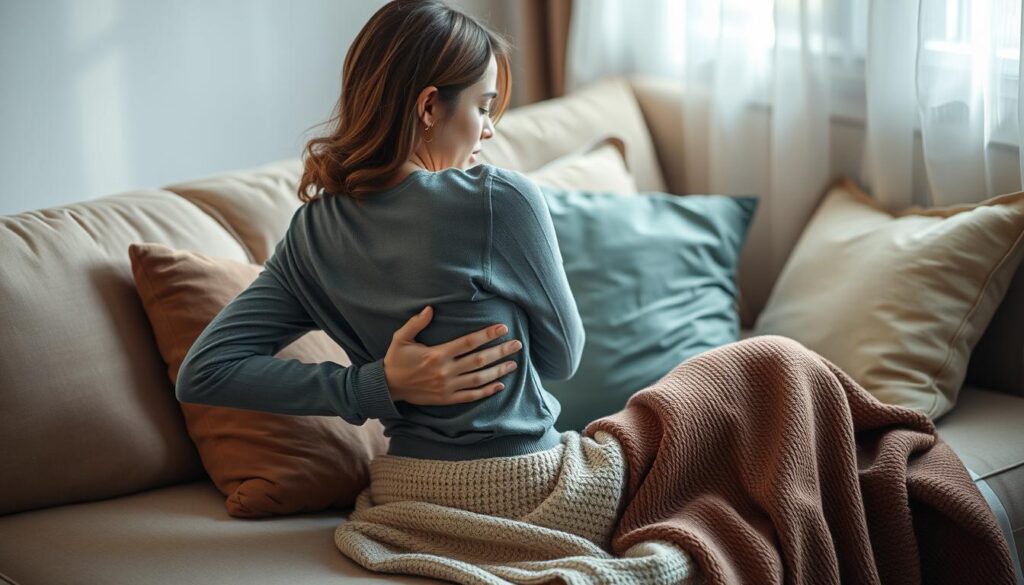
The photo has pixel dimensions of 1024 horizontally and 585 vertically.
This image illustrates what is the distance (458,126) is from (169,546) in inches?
26.1

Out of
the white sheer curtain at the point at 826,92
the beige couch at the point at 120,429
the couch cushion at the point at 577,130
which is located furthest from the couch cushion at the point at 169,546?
the white sheer curtain at the point at 826,92

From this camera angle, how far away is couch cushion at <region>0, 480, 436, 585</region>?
1.37 metres

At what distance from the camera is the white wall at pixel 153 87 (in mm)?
2105

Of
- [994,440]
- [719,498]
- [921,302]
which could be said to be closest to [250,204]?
[719,498]

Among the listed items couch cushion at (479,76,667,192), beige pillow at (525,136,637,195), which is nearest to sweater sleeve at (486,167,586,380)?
beige pillow at (525,136,637,195)

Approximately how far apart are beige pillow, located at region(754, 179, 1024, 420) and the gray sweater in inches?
23.4

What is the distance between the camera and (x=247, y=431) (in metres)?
1.58

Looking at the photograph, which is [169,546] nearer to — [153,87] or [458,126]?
[458,126]

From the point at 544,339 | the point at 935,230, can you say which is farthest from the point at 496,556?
the point at 935,230

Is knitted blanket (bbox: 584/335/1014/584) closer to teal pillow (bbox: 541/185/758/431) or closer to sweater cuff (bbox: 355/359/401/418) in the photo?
sweater cuff (bbox: 355/359/401/418)

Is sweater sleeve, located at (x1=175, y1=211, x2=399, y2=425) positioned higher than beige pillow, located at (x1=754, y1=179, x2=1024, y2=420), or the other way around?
sweater sleeve, located at (x1=175, y1=211, x2=399, y2=425)

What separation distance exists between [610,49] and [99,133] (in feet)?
3.90

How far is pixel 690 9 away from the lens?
241 centimetres

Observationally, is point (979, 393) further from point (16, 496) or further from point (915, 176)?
point (16, 496)
